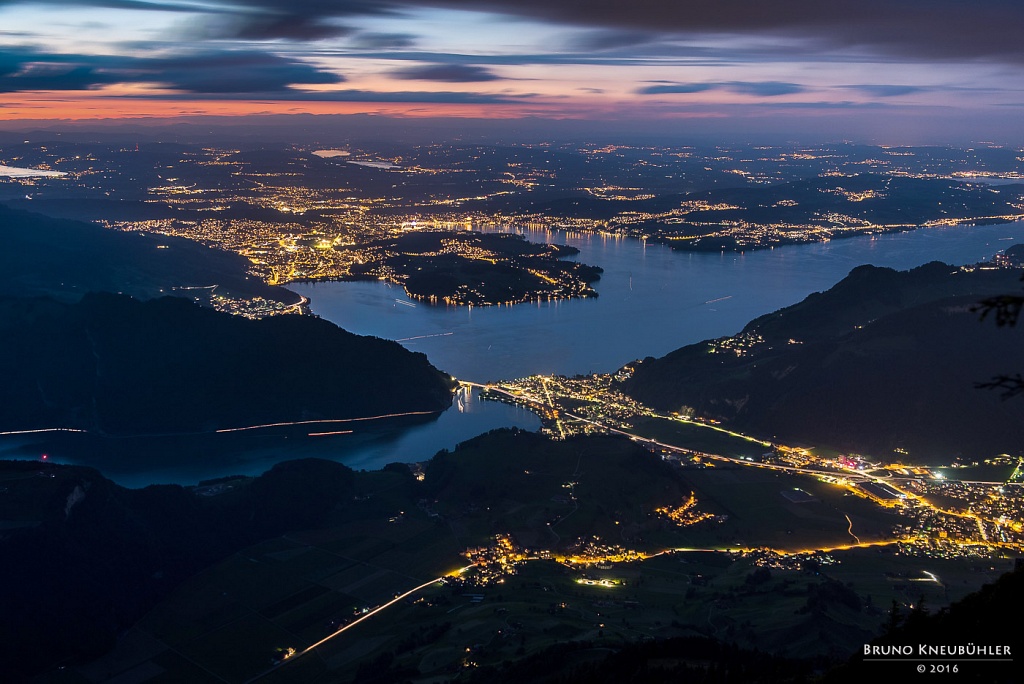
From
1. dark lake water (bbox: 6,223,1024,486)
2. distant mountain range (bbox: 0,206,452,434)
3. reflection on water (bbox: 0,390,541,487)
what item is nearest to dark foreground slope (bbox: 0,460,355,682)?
reflection on water (bbox: 0,390,541,487)

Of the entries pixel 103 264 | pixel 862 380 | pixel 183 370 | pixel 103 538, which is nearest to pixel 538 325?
pixel 183 370

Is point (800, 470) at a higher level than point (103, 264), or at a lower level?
lower

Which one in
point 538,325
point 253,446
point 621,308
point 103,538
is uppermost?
point 621,308

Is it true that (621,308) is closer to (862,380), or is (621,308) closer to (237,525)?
(862,380)

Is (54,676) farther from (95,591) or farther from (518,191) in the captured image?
(518,191)

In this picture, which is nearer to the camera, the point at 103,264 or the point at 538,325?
the point at 538,325

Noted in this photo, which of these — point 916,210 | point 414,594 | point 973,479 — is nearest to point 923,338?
point 973,479
